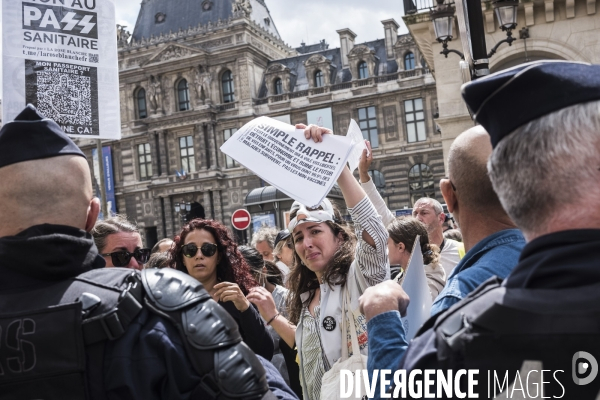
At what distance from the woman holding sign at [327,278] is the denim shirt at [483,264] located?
1045 mm

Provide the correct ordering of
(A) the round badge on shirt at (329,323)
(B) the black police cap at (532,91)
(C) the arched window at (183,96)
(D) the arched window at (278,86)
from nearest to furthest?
(B) the black police cap at (532,91) → (A) the round badge on shirt at (329,323) → (D) the arched window at (278,86) → (C) the arched window at (183,96)

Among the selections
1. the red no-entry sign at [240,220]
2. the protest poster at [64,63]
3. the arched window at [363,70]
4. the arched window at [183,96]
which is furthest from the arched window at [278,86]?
the protest poster at [64,63]

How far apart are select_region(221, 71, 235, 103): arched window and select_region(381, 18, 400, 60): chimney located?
9024mm

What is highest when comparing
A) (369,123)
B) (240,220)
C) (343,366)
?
(369,123)

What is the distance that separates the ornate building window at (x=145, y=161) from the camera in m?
38.7

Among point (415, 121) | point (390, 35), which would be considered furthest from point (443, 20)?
point (390, 35)

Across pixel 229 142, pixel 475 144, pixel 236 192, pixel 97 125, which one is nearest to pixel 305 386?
pixel 229 142

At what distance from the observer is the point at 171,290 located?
156 centimetres

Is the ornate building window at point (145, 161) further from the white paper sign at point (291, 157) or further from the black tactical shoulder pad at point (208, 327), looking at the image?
the black tactical shoulder pad at point (208, 327)

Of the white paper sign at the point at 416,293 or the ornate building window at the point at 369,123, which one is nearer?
the white paper sign at the point at 416,293

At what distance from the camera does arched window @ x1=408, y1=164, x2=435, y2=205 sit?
33062 mm

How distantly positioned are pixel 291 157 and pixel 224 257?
3.91 feet

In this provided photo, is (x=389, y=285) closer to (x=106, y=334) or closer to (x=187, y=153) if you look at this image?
(x=106, y=334)

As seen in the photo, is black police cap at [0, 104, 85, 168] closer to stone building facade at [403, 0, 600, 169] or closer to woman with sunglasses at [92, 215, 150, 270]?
woman with sunglasses at [92, 215, 150, 270]
